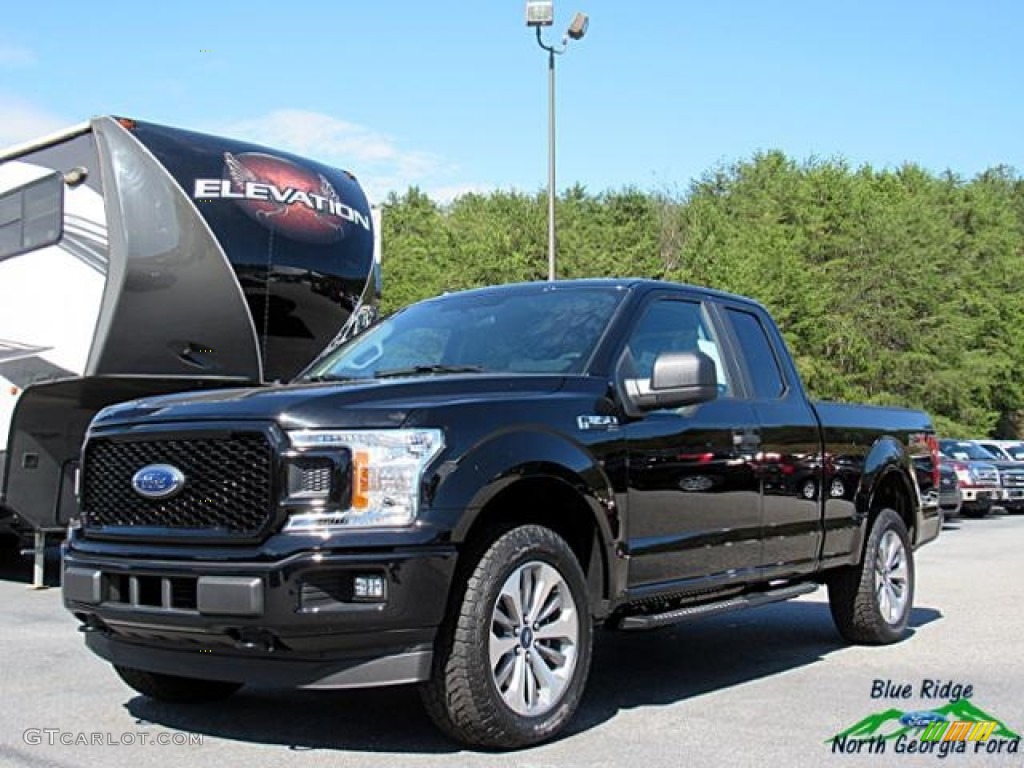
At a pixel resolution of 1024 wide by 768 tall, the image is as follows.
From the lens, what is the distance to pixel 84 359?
32.3 feet

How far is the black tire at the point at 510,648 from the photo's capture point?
15.8 feet

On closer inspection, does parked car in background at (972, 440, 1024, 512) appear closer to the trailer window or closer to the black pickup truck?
the trailer window

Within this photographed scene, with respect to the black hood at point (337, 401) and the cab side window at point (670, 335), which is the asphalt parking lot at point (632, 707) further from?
the cab side window at point (670, 335)

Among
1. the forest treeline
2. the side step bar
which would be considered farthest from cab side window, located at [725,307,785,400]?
the forest treeline

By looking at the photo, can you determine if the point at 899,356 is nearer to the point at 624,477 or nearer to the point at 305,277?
the point at 305,277

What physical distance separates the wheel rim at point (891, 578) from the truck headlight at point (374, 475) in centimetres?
410

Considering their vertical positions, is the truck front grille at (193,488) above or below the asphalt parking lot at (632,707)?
above

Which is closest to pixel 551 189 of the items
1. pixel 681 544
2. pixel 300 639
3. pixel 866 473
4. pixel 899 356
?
pixel 866 473

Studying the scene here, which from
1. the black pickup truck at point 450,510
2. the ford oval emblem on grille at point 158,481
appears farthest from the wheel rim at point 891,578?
the ford oval emblem on grille at point 158,481

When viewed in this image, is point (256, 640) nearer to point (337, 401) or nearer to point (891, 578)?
point (337, 401)

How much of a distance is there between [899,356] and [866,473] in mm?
43374

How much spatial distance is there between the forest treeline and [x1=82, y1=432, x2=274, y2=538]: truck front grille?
38612 mm

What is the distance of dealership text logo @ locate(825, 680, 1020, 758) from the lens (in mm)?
5219

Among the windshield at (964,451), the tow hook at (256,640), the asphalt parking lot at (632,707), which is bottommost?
the windshield at (964,451)
